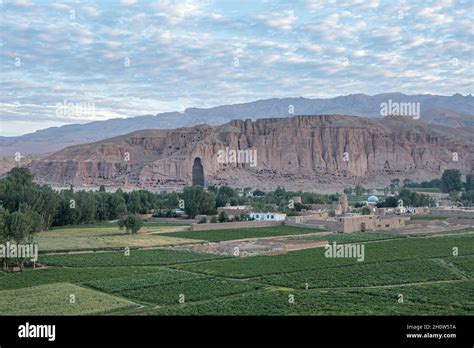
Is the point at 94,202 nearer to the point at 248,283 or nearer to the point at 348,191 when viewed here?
the point at 248,283

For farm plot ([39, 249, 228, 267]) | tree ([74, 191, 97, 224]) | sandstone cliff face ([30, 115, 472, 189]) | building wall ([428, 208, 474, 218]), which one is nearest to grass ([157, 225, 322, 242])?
farm plot ([39, 249, 228, 267])

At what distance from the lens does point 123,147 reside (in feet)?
331

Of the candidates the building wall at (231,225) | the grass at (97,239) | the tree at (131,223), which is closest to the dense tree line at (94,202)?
the grass at (97,239)

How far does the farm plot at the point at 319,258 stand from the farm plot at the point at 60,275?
2566 mm

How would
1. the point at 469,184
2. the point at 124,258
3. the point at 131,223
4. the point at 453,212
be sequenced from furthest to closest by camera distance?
the point at 469,184, the point at 453,212, the point at 131,223, the point at 124,258

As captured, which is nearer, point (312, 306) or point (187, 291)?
point (312, 306)

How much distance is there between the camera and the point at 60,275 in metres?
23.0

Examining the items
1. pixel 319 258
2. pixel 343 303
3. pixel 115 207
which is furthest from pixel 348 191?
pixel 343 303

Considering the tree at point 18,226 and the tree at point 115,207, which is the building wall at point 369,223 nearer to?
the tree at point 115,207

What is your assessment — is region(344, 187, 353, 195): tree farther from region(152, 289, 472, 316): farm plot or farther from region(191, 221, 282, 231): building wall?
region(152, 289, 472, 316): farm plot

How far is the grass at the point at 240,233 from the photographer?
3760cm

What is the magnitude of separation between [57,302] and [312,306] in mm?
6994

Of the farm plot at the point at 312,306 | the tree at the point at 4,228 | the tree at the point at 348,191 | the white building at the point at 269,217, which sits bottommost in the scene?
Result: the farm plot at the point at 312,306

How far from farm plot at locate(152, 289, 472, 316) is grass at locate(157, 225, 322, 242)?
18503 millimetres
